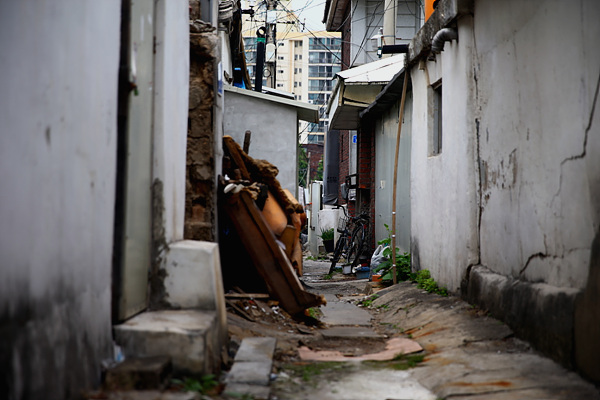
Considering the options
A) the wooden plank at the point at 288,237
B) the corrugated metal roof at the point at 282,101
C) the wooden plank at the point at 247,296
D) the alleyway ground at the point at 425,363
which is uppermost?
the corrugated metal roof at the point at 282,101

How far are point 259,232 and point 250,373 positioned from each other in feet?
8.58

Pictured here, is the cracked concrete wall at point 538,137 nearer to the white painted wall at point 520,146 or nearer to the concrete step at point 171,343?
the white painted wall at point 520,146

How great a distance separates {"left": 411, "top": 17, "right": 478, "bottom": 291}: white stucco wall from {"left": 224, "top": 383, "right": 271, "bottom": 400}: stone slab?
356 centimetres

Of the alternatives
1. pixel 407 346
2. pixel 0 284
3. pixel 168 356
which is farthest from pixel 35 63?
pixel 407 346

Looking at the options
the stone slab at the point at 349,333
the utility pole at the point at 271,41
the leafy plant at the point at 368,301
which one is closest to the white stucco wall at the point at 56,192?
the stone slab at the point at 349,333

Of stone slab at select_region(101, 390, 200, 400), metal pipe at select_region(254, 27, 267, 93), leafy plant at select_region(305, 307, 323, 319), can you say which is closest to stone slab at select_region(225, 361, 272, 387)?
stone slab at select_region(101, 390, 200, 400)

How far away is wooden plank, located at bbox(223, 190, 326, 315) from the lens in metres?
6.59

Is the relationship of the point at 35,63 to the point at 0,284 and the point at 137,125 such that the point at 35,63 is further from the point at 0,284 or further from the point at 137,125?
the point at 137,125

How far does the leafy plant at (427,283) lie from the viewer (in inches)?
302

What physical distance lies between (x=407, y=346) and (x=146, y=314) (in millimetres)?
2542

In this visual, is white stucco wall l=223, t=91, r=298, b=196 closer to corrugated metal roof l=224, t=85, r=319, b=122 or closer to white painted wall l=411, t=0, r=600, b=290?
corrugated metal roof l=224, t=85, r=319, b=122

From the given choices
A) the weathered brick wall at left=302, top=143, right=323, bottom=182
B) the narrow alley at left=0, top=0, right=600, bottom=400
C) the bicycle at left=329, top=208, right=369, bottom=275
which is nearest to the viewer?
the narrow alley at left=0, top=0, right=600, bottom=400

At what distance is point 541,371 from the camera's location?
4.10m

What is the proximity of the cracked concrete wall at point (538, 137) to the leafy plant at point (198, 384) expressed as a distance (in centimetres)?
251
